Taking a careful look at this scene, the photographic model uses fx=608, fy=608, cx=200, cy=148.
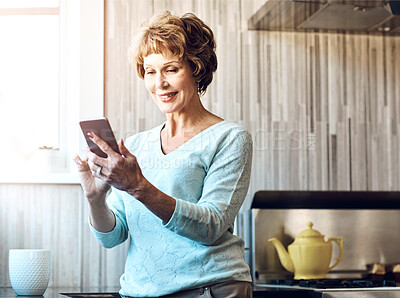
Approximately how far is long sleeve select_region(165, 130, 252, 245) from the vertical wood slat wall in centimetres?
102

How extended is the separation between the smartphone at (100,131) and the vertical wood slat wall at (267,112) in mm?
1087

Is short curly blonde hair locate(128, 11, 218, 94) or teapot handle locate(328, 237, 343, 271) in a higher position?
short curly blonde hair locate(128, 11, 218, 94)

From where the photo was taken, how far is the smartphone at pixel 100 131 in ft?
3.48

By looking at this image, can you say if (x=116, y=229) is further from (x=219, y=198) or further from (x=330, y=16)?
(x=330, y=16)

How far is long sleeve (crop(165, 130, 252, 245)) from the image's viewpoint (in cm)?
110

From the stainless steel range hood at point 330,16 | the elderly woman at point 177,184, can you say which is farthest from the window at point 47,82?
the elderly woman at point 177,184

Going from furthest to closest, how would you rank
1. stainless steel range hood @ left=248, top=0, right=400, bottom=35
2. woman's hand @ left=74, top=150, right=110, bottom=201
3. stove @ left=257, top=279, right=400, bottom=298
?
stainless steel range hood @ left=248, top=0, right=400, bottom=35, stove @ left=257, top=279, right=400, bottom=298, woman's hand @ left=74, top=150, right=110, bottom=201

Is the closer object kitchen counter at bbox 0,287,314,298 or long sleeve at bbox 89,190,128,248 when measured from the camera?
long sleeve at bbox 89,190,128,248

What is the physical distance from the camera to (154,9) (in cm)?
224

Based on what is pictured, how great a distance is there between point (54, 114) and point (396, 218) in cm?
136

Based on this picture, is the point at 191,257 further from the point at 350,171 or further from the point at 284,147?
the point at 350,171

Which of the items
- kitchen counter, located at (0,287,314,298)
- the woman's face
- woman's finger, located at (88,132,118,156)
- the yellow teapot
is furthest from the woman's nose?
the yellow teapot

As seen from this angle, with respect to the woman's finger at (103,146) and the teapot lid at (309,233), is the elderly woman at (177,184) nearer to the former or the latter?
the woman's finger at (103,146)

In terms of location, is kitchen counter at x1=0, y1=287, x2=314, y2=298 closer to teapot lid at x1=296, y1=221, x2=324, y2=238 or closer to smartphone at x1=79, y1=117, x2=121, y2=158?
teapot lid at x1=296, y1=221, x2=324, y2=238
